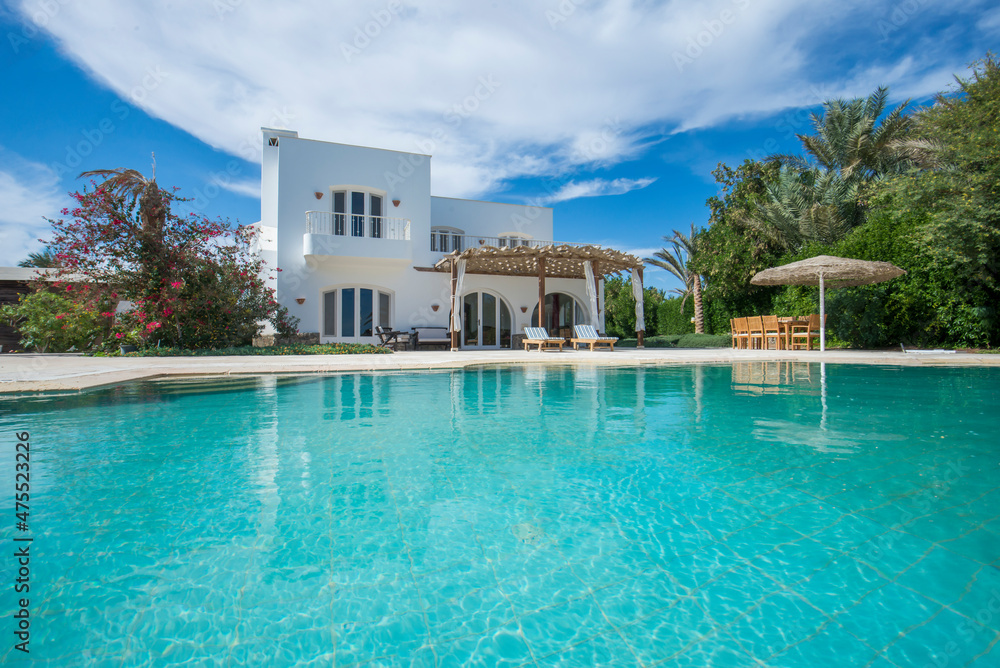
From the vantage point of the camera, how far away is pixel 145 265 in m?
10.9

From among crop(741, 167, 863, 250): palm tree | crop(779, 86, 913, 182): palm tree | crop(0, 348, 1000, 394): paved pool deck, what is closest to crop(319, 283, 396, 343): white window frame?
crop(0, 348, 1000, 394): paved pool deck

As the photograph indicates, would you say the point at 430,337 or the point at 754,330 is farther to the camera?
the point at 430,337

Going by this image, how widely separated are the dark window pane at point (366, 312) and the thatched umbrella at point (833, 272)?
39.5ft

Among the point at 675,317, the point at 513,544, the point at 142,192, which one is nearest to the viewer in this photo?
the point at 513,544

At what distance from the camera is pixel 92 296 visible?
10844 mm

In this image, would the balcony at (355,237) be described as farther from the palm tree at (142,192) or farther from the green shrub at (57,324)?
the green shrub at (57,324)

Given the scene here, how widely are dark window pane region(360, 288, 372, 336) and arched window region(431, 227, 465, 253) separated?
115 inches

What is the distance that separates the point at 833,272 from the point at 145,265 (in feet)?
52.2

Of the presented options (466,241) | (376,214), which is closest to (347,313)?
(376,214)

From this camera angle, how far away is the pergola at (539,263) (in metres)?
13.6

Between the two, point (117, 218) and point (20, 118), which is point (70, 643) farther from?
point (20, 118)

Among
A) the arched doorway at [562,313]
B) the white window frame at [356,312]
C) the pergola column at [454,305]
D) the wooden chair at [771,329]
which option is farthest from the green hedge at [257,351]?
the wooden chair at [771,329]

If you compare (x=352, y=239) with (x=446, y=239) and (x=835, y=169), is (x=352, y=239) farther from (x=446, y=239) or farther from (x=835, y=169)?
(x=835, y=169)

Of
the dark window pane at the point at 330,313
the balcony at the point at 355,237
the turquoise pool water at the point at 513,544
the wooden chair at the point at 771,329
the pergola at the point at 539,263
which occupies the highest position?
the balcony at the point at 355,237
